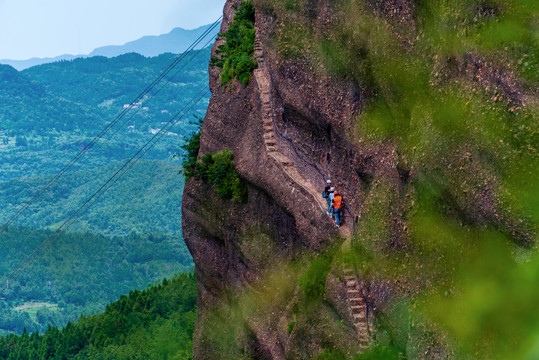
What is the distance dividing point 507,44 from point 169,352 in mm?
51586

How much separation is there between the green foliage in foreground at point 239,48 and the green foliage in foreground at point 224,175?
3.32 m

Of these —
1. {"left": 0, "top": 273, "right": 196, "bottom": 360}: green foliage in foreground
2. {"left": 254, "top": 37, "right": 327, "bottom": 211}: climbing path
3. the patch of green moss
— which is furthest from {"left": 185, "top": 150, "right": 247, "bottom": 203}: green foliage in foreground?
{"left": 0, "top": 273, "right": 196, "bottom": 360}: green foliage in foreground

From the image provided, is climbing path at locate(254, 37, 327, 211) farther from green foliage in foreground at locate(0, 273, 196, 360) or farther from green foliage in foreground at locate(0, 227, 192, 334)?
green foliage in foreground at locate(0, 227, 192, 334)

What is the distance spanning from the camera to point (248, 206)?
2955 cm

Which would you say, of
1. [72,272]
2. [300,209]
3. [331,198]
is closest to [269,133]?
[300,209]

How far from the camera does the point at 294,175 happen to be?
26.6 metres

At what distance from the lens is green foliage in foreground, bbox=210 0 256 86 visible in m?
31.7

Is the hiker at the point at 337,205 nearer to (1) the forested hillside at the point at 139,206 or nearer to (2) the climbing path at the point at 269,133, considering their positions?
(2) the climbing path at the point at 269,133

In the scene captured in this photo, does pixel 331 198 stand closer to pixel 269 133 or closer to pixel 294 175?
pixel 294 175

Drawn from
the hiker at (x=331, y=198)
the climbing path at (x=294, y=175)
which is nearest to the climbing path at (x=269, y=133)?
the climbing path at (x=294, y=175)

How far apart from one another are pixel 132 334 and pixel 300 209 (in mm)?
45932

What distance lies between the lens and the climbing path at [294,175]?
69.4 ft

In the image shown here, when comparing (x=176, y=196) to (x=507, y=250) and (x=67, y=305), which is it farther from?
(x=507, y=250)

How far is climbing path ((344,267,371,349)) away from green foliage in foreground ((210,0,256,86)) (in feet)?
39.3
